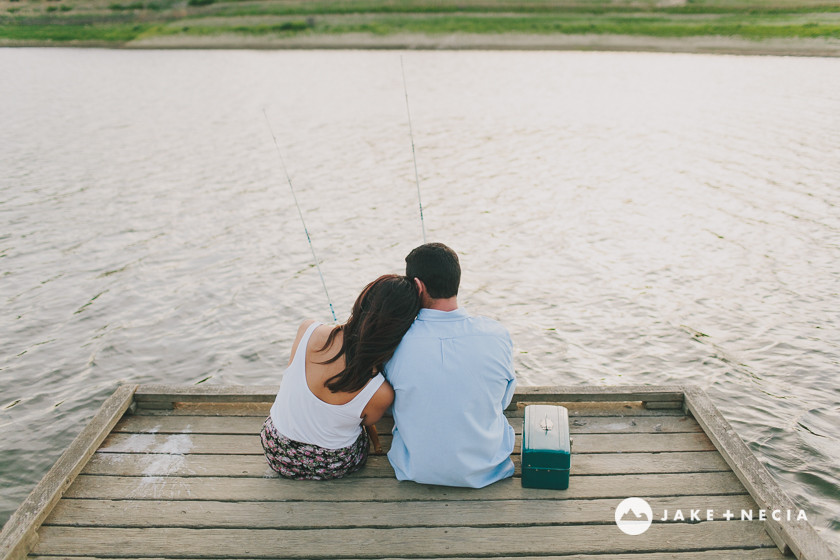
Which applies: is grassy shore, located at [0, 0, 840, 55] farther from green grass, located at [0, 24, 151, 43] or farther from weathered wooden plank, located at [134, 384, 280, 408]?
weathered wooden plank, located at [134, 384, 280, 408]

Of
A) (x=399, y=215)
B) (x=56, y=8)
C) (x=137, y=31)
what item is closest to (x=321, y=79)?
(x=399, y=215)

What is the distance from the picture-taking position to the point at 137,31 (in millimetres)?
50219

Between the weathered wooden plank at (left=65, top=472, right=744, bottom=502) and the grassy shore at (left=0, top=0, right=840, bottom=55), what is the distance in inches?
1265

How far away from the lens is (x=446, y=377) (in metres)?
3.14

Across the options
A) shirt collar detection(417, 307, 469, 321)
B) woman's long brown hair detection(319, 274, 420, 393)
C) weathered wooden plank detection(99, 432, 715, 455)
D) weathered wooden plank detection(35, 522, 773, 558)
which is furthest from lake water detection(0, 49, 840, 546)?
woman's long brown hair detection(319, 274, 420, 393)

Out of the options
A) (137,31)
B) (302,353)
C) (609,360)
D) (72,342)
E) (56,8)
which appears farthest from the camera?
(56,8)

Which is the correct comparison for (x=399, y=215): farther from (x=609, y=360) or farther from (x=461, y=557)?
(x=461, y=557)

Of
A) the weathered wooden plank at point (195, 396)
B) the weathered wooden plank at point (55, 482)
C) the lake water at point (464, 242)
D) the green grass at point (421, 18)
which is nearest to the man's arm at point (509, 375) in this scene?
the weathered wooden plank at point (195, 396)

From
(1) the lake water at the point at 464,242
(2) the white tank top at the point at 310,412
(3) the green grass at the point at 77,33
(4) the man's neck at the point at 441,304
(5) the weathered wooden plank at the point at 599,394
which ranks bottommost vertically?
(3) the green grass at the point at 77,33

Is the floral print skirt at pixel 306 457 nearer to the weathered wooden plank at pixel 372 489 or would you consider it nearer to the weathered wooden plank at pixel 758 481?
the weathered wooden plank at pixel 372 489

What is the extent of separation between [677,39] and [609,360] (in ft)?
110

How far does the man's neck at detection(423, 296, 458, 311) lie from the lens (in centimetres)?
326

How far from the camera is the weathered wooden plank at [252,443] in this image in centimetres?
388

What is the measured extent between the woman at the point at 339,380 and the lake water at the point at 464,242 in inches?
111
